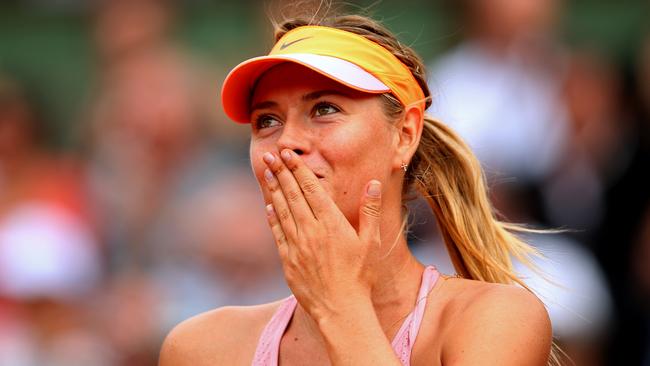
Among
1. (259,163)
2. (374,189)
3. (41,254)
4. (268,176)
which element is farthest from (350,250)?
(41,254)

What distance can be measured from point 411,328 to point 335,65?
0.80 m

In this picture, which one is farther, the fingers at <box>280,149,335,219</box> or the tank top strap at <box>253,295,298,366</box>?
the tank top strap at <box>253,295,298,366</box>

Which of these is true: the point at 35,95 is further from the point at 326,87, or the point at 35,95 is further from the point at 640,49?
the point at 326,87

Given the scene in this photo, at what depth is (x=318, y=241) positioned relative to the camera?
111 inches

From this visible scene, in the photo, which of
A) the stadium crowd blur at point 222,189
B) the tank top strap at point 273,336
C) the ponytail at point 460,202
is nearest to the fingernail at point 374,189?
the ponytail at point 460,202

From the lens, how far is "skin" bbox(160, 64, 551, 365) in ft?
9.09

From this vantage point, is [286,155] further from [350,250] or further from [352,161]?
[350,250]

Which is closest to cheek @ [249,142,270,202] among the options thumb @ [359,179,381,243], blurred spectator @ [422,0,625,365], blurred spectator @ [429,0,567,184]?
thumb @ [359,179,381,243]

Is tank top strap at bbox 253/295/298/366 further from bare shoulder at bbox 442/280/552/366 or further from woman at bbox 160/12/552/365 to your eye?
bare shoulder at bbox 442/280/552/366

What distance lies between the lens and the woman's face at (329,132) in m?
2.94

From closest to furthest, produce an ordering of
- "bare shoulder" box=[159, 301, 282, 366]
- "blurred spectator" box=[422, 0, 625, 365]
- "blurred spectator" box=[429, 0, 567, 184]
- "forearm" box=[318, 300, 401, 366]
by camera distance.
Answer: "forearm" box=[318, 300, 401, 366], "bare shoulder" box=[159, 301, 282, 366], "blurred spectator" box=[422, 0, 625, 365], "blurred spectator" box=[429, 0, 567, 184]

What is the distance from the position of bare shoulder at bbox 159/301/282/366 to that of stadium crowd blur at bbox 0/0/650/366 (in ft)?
5.21

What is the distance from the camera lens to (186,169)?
648cm

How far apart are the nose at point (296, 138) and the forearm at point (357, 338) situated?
49cm
